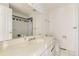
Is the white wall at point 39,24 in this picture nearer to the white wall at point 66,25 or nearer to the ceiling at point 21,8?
the ceiling at point 21,8

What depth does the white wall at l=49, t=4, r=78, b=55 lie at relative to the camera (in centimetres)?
250

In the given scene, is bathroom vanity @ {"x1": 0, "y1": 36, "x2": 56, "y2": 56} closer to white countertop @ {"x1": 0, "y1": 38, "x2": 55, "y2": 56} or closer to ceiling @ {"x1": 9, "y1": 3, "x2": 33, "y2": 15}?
white countertop @ {"x1": 0, "y1": 38, "x2": 55, "y2": 56}

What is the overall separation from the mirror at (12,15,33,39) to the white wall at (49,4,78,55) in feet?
3.66

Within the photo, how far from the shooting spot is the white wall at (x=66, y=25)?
2.50 metres

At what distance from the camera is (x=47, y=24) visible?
2.75 meters

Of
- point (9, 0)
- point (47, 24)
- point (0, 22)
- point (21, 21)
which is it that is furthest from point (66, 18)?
point (0, 22)

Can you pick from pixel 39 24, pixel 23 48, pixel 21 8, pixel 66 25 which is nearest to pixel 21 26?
pixel 21 8

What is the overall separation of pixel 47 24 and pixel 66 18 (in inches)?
26.0

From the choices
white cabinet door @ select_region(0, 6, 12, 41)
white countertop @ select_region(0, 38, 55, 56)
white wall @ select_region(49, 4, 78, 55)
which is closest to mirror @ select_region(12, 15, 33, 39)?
white cabinet door @ select_region(0, 6, 12, 41)

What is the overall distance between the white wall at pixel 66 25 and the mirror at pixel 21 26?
1115mm

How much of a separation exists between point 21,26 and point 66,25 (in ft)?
5.40

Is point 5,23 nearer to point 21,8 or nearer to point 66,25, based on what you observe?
point 21,8

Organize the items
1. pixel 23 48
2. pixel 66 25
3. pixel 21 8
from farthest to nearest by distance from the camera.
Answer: pixel 66 25, pixel 21 8, pixel 23 48

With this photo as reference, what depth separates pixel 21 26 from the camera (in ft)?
5.21
